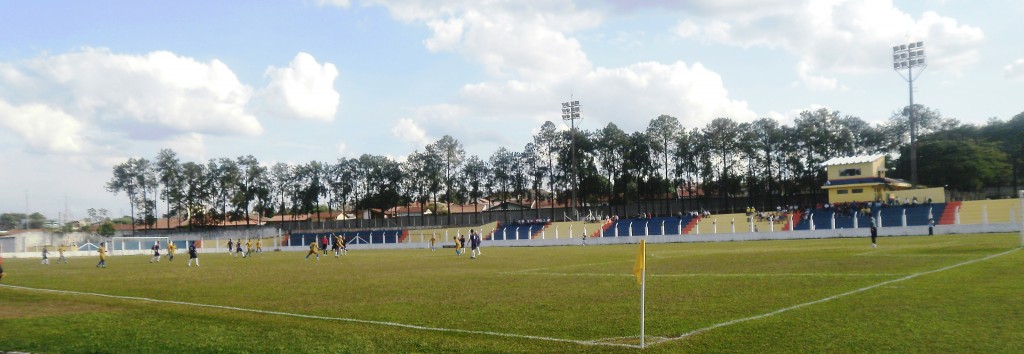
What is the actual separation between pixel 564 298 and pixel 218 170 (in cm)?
10875

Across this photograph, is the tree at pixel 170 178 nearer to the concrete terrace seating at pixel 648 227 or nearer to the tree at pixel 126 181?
the tree at pixel 126 181

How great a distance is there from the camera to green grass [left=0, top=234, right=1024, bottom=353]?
411 inches

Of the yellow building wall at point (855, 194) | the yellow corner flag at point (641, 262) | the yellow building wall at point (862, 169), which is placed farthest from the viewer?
the yellow building wall at point (862, 169)

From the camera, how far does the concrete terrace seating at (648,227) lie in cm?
6520

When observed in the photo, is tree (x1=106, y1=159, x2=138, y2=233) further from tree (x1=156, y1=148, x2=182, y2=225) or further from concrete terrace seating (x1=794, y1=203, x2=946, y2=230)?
concrete terrace seating (x1=794, y1=203, x2=946, y2=230)

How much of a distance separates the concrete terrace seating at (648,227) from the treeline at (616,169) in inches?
461

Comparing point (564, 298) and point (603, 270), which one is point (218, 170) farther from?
point (564, 298)

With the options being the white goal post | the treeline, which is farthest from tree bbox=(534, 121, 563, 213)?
the white goal post

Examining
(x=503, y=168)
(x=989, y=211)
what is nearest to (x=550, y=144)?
(x=503, y=168)

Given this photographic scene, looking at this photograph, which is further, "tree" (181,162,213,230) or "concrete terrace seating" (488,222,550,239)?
"tree" (181,162,213,230)

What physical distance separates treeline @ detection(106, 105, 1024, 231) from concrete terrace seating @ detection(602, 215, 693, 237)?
11713mm

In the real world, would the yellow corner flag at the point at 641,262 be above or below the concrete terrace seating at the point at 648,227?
above

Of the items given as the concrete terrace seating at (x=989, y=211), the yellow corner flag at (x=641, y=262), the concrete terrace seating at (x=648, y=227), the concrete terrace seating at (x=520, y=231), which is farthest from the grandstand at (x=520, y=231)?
the yellow corner flag at (x=641, y=262)

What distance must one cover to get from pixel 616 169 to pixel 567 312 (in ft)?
273
